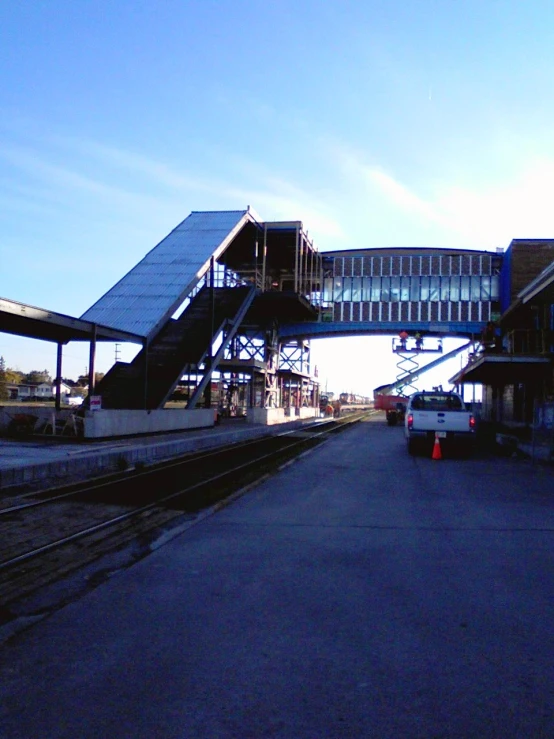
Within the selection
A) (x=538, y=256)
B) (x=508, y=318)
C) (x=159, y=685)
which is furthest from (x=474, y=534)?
(x=538, y=256)

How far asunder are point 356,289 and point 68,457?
124 ft

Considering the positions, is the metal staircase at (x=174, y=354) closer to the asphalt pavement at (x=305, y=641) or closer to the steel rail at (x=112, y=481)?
the steel rail at (x=112, y=481)

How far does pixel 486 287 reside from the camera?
50.7 metres

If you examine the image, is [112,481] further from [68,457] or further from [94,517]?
[94,517]

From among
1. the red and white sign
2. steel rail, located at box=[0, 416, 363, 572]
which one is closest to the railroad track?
steel rail, located at box=[0, 416, 363, 572]

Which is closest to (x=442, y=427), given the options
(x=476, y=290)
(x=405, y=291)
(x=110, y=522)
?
(x=110, y=522)

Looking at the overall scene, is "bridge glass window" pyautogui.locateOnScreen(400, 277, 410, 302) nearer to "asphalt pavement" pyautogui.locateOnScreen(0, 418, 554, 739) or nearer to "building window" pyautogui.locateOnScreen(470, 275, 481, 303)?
"building window" pyautogui.locateOnScreen(470, 275, 481, 303)

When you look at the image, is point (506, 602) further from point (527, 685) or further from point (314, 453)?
point (314, 453)

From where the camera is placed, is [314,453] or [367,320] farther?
[367,320]

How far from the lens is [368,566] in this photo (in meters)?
7.67

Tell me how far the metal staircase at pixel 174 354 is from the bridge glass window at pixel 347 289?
1181cm

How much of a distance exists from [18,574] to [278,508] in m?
5.07

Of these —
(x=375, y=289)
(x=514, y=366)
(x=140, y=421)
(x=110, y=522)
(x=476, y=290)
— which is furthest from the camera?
(x=375, y=289)

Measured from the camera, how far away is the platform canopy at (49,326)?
69.4ft
